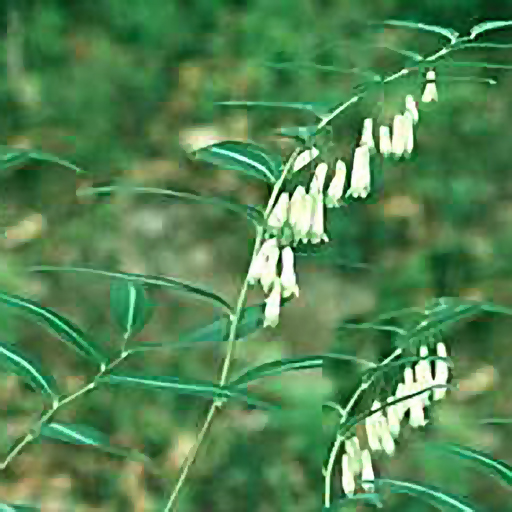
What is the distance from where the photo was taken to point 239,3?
1.84m

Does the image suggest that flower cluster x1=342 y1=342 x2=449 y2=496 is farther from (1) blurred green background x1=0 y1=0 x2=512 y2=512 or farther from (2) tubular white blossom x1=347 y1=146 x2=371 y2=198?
(1) blurred green background x1=0 y1=0 x2=512 y2=512

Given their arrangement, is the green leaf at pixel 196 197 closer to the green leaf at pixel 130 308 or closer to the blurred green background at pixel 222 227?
the green leaf at pixel 130 308

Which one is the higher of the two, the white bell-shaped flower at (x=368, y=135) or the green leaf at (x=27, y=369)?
the white bell-shaped flower at (x=368, y=135)

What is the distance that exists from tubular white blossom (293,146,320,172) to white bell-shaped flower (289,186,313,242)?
0.04 feet

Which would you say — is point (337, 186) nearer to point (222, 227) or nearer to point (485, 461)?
point (485, 461)

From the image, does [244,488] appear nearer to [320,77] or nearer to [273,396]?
[273,396]

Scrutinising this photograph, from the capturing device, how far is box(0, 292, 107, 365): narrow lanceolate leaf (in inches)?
21.0

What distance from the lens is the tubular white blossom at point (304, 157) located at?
0.55 meters

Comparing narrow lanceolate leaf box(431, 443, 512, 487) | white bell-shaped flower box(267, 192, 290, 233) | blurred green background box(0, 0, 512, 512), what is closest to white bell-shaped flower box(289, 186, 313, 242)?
white bell-shaped flower box(267, 192, 290, 233)

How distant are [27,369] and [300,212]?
0.40 feet

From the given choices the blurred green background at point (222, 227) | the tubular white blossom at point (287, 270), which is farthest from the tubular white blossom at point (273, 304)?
the blurred green background at point (222, 227)

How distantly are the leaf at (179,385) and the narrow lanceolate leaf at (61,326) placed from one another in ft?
0.06

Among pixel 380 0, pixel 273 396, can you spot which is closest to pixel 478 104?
pixel 380 0

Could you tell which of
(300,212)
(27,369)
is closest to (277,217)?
(300,212)
